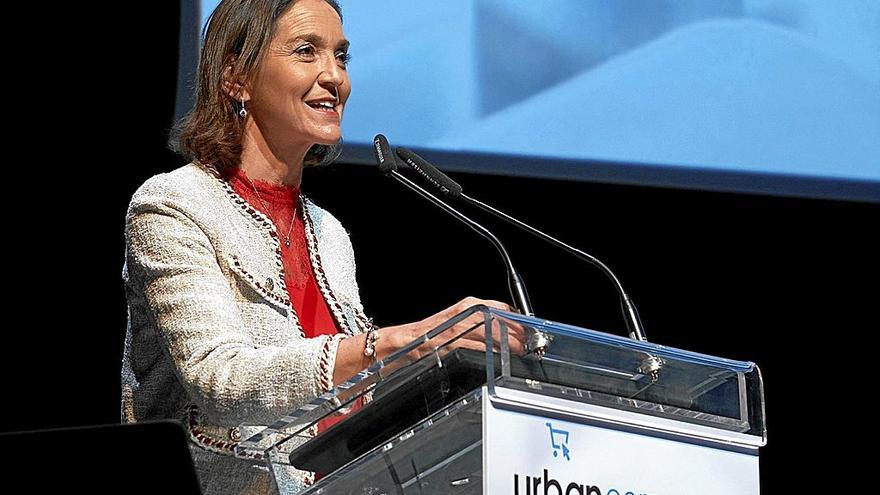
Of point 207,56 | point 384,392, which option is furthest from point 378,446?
point 207,56

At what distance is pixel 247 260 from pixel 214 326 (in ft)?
0.74

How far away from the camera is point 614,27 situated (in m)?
3.48

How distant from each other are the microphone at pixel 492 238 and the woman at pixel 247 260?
7 cm

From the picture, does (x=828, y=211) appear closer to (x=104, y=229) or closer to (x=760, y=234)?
(x=760, y=234)

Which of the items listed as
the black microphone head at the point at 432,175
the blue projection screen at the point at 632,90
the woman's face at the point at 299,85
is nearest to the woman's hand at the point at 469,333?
the black microphone head at the point at 432,175

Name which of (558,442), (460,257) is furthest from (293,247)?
(460,257)

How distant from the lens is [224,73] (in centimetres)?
241

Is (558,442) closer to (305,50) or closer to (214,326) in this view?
(214,326)

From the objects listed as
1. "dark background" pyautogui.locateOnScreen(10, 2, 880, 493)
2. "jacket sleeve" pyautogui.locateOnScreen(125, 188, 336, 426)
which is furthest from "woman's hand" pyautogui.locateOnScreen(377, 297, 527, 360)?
"dark background" pyautogui.locateOnScreen(10, 2, 880, 493)

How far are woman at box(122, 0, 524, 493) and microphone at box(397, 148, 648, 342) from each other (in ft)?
0.91

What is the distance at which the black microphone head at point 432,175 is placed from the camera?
6.64ft

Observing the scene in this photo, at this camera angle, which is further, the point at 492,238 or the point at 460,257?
the point at 460,257

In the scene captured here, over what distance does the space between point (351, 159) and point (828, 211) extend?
139cm

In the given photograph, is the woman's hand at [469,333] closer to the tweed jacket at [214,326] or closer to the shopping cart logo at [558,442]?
the shopping cart logo at [558,442]
